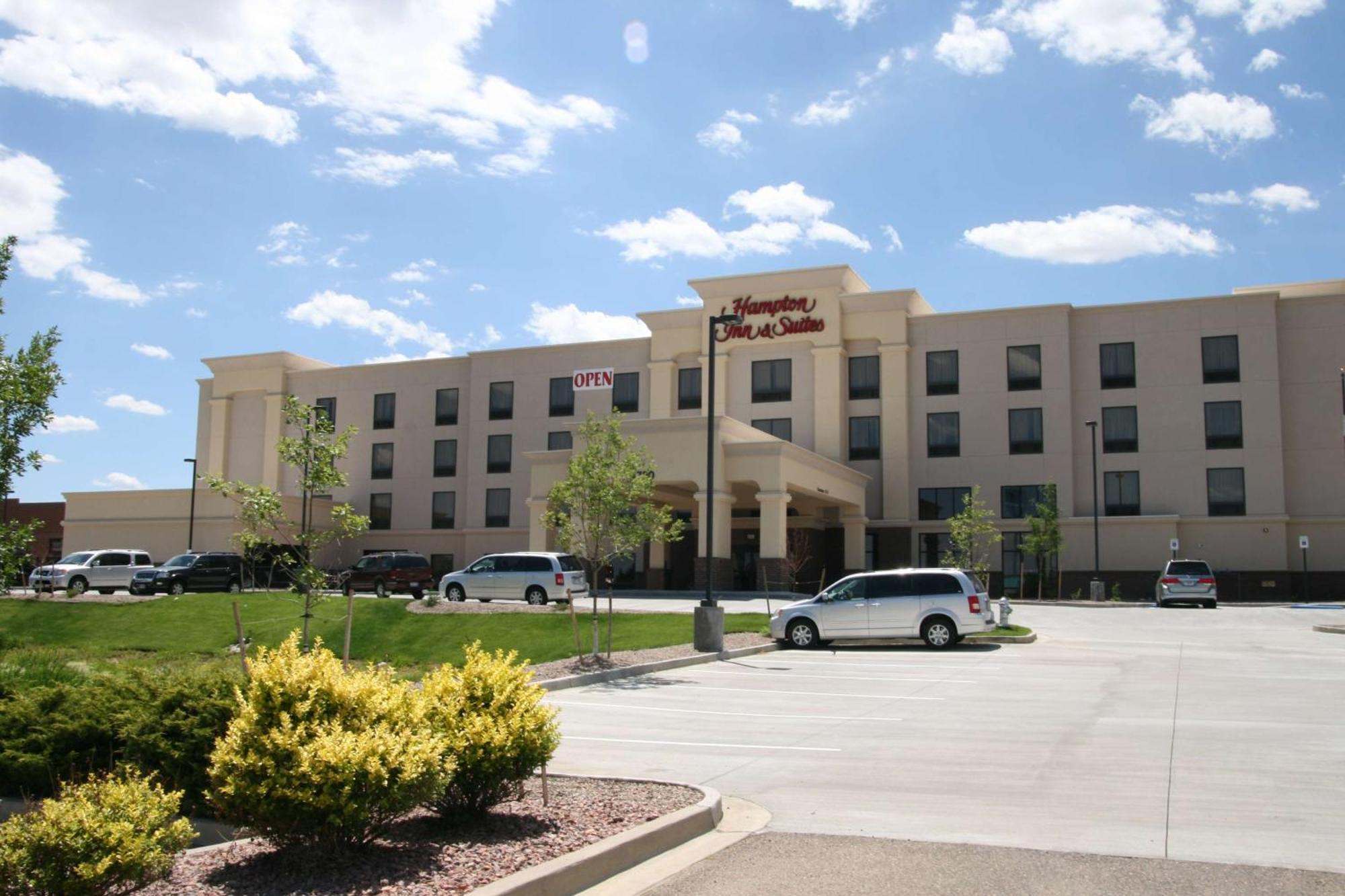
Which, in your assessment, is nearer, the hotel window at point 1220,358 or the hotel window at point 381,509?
the hotel window at point 1220,358

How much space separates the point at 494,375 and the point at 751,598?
25776mm

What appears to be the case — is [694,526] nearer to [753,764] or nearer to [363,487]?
[363,487]

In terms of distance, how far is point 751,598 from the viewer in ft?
132

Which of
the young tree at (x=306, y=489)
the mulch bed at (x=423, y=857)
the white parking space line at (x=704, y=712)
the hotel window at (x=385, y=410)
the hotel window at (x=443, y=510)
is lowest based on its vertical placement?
the white parking space line at (x=704, y=712)

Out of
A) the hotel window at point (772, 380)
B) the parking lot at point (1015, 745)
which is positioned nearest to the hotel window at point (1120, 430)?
the hotel window at point (772, 380)

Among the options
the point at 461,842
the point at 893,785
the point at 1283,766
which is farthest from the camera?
the point at 1283,766

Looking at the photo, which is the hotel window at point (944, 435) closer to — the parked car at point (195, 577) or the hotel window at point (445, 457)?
the hotel window at point (445, 457)

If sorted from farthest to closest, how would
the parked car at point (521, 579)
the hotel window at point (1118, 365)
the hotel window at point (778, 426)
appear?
the hotel window at point (778, 426) → the hotel window at point (1118, 365) → the parked car at point (521, 579)

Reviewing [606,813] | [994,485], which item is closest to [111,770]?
[606,813]

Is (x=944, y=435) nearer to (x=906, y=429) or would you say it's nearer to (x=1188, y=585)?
(x=906, y=429)

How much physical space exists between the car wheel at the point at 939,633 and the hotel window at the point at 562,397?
1432 inches

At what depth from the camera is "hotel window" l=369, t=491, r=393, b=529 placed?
205 ft

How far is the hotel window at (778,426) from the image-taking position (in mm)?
54000

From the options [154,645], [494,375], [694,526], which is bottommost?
[154,645]
